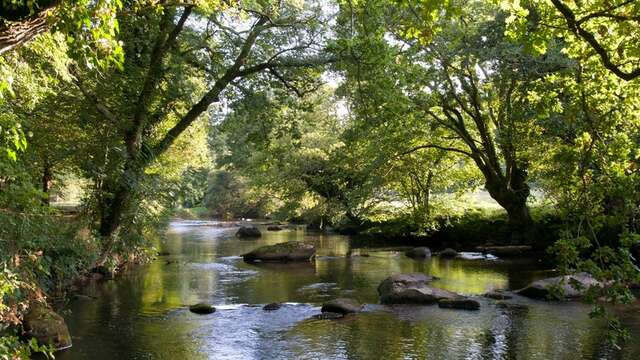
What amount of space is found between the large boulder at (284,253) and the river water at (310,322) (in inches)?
113

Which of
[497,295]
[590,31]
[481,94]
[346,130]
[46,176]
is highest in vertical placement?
[481,94]

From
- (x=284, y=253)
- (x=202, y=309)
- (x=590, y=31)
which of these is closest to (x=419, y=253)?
(x=284, y=253)

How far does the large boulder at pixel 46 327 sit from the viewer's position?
38.0 feet

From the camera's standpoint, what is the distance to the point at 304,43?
2078 cm

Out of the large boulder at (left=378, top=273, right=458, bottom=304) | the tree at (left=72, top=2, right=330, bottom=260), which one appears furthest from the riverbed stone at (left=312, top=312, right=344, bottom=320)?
the tree at (left=72, top=2, right=330, bottom=260)

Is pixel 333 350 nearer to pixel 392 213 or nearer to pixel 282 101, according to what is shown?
pixel 282 101

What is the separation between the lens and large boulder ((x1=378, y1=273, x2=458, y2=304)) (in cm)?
1672

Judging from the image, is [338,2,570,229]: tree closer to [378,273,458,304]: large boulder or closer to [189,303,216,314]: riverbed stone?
[378,273,458,304]: large boulder

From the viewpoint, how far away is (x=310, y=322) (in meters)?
14.4

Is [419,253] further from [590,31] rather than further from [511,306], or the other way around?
[590,31]

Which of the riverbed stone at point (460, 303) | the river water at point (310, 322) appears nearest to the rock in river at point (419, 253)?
the river water at point (310, 322)

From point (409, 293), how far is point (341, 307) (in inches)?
99.6

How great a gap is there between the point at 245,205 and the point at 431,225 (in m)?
36.8

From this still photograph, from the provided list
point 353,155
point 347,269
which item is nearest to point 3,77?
point 347,269
